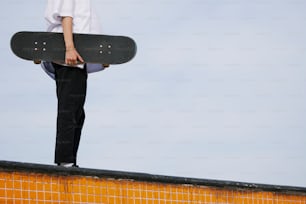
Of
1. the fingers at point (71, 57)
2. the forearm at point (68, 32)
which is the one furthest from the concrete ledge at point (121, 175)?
the forearm at point (68, 32)

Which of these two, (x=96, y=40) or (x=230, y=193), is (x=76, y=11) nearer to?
(x=96, y=40)

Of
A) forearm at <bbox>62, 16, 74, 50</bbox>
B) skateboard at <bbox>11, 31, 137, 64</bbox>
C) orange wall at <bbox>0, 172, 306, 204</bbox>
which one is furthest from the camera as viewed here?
skateboard at <bbox>11, 31, 137, 64</bbox>

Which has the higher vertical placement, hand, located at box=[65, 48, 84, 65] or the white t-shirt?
the white t-shirt

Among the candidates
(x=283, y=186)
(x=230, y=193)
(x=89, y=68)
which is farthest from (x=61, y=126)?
(x=283, y=186)

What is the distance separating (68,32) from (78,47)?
243 mm

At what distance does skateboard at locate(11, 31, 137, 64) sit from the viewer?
476 cm

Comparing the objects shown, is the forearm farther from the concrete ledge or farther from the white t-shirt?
the concrete ledge

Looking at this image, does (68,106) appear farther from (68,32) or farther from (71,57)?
(68,32)

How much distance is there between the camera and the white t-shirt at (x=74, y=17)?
4.57 m

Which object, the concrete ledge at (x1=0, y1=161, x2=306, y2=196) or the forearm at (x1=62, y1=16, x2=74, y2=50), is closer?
the concrete ledge at (x1=0, y1=161, x2=306, y2=196)

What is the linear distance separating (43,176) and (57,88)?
2.21 feet

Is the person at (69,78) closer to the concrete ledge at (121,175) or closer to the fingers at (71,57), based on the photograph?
the fingers at (71,57)

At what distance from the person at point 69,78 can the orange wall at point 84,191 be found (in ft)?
0.76

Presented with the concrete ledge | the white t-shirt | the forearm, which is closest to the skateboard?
the white t-shirt
